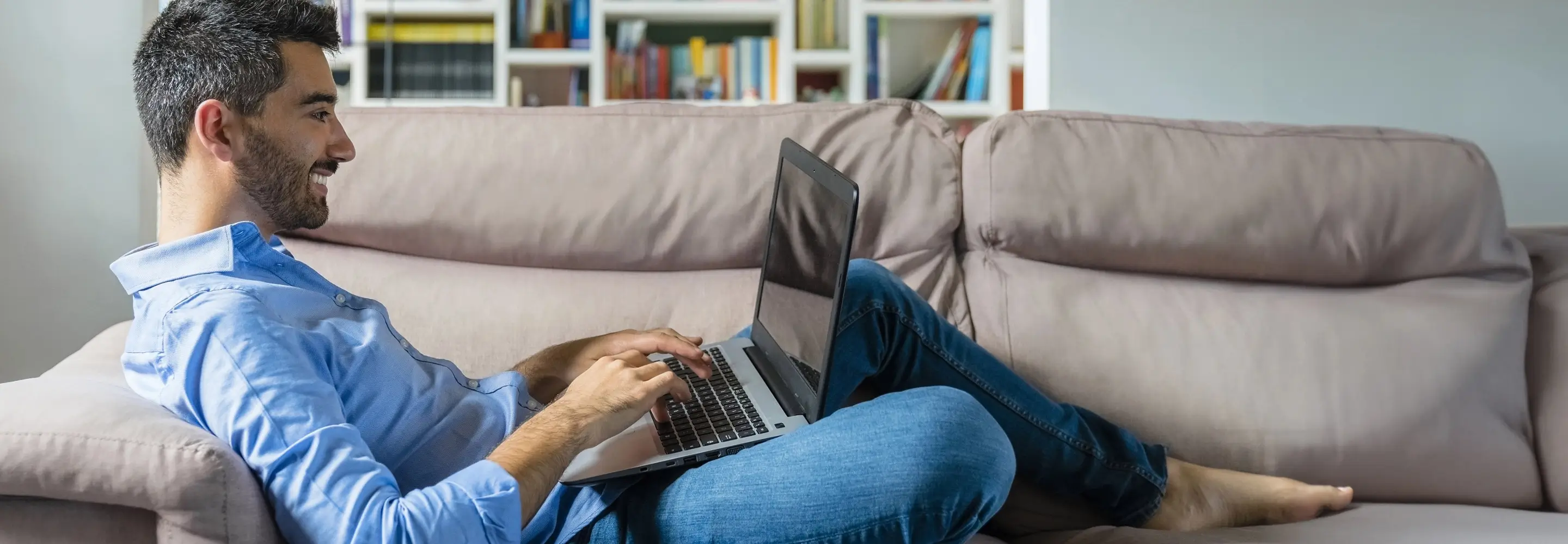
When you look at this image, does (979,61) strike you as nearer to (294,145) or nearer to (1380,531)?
(1380,531)

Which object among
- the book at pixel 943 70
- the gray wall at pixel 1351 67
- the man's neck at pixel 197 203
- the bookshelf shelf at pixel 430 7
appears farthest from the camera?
the book at pixel 943 70

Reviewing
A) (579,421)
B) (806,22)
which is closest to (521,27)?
(806,22)

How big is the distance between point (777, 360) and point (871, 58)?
2476mm

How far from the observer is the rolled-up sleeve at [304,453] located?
815 millimetres

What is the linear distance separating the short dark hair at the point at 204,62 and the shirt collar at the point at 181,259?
10 centimetres

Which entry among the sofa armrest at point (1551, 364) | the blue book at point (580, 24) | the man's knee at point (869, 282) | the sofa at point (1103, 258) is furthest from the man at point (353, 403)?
the blue book at point (580, 24)

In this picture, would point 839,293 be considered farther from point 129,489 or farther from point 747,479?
point 129,489

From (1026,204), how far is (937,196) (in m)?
0.13

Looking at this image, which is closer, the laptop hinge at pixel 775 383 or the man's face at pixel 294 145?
the man's face at pixel 294 145

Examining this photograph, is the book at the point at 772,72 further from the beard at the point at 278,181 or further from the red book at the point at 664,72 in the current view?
the beard at the point at 278,181

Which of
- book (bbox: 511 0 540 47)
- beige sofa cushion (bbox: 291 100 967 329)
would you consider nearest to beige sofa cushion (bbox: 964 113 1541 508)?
beige sofa cushion (bbox: 291 100 967 329)

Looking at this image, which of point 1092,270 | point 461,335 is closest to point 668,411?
point 461,335

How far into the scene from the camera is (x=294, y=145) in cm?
104

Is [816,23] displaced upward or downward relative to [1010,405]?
upward
